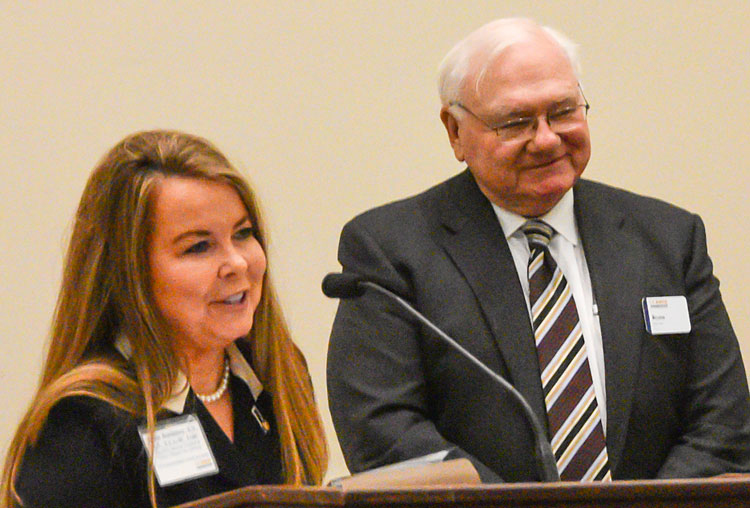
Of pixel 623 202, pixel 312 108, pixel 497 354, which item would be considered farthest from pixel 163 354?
pixel 312 108

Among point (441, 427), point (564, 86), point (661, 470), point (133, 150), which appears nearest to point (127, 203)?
point (133, 150)

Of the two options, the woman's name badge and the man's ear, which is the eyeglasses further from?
the woman's name badge

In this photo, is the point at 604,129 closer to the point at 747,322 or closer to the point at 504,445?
the point at 747,322

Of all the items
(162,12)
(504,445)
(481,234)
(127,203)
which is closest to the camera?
(127,203)

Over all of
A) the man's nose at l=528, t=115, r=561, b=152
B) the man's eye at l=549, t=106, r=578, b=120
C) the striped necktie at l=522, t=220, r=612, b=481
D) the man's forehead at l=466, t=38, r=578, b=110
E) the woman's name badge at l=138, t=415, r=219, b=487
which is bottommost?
the striped necktie at l=522, t=220, r=612, b=481

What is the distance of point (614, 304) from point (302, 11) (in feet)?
5.58

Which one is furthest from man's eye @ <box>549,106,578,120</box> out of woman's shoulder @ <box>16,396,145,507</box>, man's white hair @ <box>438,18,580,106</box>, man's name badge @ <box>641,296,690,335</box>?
woman's shoulder @ <box>16,396,145,507</box>

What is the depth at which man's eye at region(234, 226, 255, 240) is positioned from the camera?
2.30 meters

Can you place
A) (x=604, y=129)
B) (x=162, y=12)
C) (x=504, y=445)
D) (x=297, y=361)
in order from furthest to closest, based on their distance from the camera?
(x=604, y=129), (x=162, y=12), (x=504, y=445), (x=297, y=361)

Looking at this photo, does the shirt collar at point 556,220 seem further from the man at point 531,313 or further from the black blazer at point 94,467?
the black blazer at point 94,467

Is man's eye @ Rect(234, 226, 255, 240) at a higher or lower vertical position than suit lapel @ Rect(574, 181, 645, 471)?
higher

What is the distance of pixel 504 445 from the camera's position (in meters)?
2.71

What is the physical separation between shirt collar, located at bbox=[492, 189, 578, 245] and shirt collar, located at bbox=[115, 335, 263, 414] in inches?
33.2

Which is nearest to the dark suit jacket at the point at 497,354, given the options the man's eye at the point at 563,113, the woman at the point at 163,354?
the man's eye at the point at 563,113
